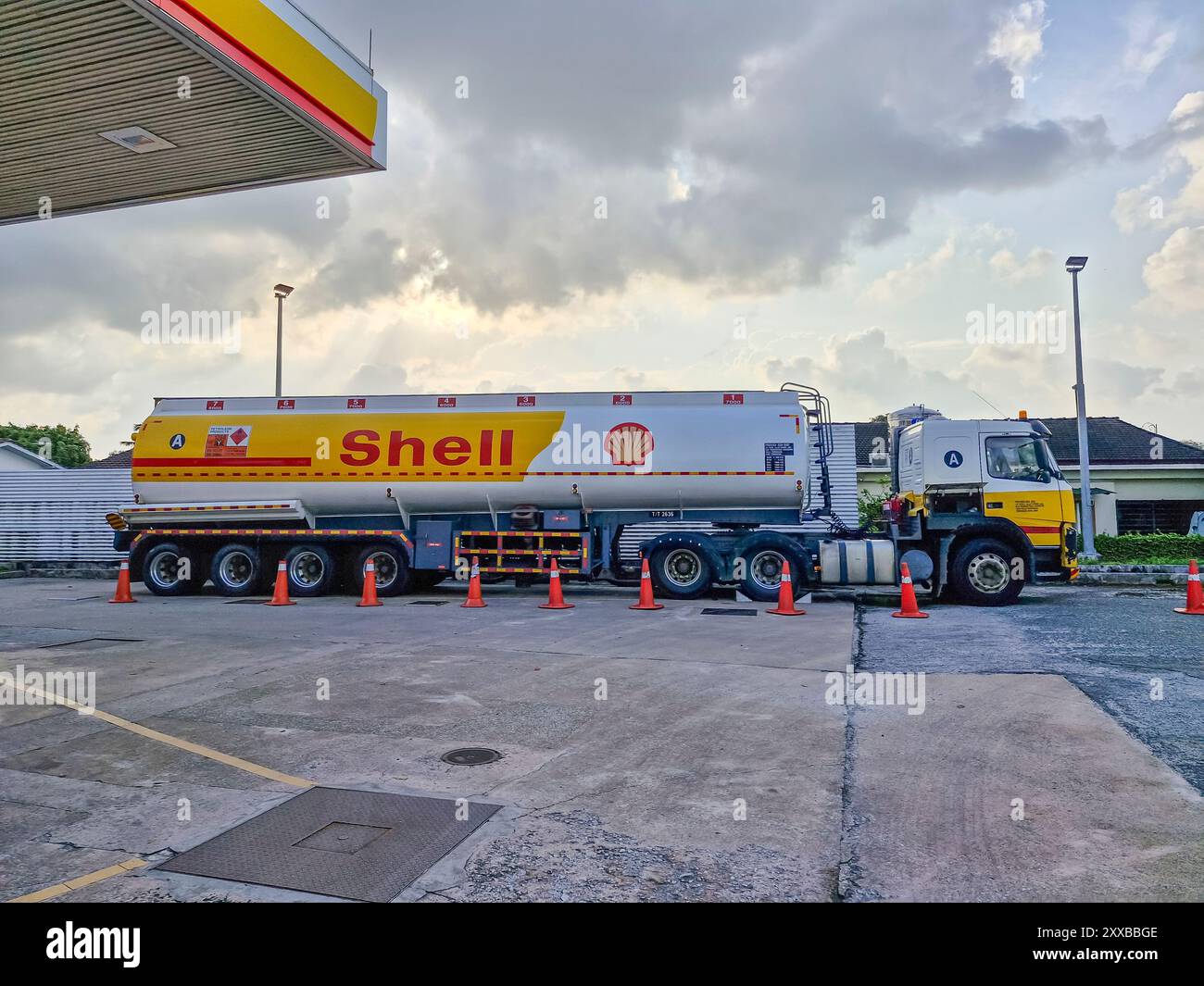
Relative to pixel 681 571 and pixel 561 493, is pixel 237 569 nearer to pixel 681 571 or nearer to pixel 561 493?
pixel 561 493

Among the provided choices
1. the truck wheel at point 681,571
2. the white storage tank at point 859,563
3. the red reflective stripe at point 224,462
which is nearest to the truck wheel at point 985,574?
the white storage tank at point 859,563

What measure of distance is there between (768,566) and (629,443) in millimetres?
3378

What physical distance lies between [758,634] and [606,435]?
598 centimetres

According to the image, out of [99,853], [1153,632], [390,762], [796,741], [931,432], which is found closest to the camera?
[99,853]

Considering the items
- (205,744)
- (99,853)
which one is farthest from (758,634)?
(99,853)

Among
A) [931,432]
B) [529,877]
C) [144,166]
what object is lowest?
[529,877]

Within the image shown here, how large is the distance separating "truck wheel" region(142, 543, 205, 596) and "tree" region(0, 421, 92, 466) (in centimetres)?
4176

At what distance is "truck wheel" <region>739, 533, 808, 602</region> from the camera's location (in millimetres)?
14789

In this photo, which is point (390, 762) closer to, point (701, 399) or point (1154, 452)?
point (701, 399)

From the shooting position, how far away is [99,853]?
389cm

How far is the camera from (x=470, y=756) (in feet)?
17.8

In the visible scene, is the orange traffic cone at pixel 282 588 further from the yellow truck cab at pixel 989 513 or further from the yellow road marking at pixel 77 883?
the yellow road marking at pixel 77 883

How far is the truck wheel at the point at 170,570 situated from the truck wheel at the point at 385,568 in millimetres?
3385

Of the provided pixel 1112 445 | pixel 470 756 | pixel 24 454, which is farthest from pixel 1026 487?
pixel 24 454
